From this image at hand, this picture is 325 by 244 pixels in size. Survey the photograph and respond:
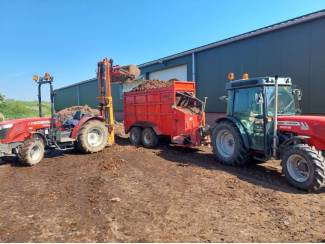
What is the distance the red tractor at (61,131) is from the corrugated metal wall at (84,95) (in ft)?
41.7

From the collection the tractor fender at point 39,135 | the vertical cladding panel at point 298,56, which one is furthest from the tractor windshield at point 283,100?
the tractor fender at point 39,135

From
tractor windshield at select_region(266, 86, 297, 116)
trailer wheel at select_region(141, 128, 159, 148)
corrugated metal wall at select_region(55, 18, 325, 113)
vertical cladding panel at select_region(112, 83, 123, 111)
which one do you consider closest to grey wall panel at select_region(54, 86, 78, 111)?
vertical cladding panel at select_region(112, 83, 123, 111)

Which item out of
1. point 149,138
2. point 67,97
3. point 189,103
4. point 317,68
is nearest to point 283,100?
point 189,103

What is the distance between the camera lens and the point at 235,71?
13.4 metres

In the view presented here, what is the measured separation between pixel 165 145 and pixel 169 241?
7.39m

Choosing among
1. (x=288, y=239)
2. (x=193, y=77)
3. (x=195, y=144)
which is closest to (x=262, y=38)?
(x=193, y=77)

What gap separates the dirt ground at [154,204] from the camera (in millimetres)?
3949

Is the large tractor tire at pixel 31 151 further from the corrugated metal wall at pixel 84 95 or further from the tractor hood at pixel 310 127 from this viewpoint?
the corrugated metal wall at pixel 84 95

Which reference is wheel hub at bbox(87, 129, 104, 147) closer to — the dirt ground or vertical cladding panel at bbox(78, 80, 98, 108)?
the dirt ground

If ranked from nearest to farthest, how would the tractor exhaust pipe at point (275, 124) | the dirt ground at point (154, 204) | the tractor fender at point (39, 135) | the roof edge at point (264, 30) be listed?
the dirt ground at point (154, 204)
the tractor exhaust pipe at point (275, 124)
the tractor fender at point (39, 135)
the roof edge at point (264, 30)

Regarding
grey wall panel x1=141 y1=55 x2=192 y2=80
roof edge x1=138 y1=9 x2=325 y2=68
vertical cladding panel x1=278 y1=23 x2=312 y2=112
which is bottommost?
vertical cladding panel x1=278 y1=23 x2=312 y2=112

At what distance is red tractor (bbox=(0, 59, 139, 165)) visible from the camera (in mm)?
8000

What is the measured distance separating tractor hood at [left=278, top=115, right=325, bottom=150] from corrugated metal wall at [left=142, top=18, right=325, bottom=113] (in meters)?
4.56

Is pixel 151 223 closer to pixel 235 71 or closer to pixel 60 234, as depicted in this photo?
pixel 60 234
